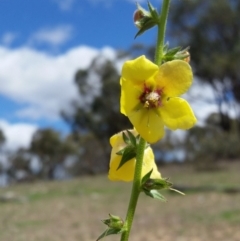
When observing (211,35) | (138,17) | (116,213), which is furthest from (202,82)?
(138,17)

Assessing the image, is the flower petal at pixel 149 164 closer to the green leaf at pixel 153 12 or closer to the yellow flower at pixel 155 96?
the yellow flower at pixel 155 96

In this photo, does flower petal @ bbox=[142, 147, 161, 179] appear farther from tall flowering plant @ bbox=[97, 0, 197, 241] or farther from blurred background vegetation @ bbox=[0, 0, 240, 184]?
blurred background vegetation @ bbox=[0, 0, 240, 184]

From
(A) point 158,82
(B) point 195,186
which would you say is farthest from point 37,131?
(A) point 158,82

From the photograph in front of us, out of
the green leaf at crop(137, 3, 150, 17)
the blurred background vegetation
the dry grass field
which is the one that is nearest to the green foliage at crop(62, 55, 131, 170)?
the blurred background vegetation

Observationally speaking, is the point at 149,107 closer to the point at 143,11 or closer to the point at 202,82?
the point at 143,11

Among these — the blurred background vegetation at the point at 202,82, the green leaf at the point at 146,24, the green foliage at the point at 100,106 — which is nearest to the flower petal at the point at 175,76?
the green leaf at the point at 146,24
